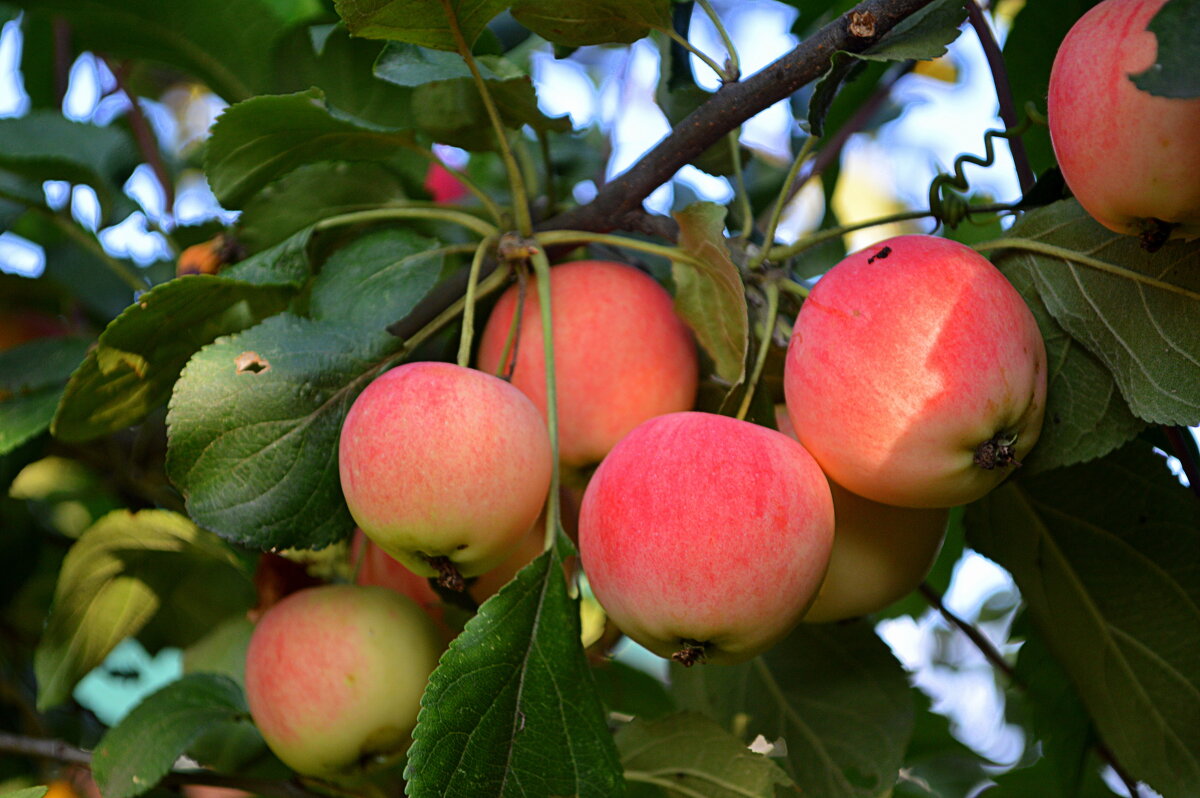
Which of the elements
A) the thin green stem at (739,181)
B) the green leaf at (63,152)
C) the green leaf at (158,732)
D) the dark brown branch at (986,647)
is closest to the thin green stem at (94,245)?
the green leaf at (63,152)

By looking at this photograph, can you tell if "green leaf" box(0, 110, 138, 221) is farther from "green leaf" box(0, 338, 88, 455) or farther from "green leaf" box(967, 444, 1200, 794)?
"green leaf" box(967, 444, 1200, 794)

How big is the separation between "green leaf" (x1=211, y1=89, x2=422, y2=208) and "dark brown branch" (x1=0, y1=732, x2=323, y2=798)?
1.65 ft

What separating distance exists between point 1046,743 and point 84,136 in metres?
1.21

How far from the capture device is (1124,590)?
32.0 inches

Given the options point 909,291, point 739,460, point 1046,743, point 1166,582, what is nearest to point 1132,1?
point 909,291

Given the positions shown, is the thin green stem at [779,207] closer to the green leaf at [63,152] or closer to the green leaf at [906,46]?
the green leaf at [906,46]

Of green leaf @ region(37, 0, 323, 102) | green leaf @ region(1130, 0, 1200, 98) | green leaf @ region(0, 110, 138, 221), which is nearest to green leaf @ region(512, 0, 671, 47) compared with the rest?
green leaf @ region(1130, 0, 1200, 98)

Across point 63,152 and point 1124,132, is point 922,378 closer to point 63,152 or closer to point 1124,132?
point 1124,132

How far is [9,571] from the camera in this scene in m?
1.22

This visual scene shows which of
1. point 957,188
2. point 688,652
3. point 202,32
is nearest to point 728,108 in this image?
point 957,188

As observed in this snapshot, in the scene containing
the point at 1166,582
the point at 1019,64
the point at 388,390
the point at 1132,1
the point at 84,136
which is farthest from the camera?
the point at 84,136

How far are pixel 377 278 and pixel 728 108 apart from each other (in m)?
0.31

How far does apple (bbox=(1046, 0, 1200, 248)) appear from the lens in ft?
1.75

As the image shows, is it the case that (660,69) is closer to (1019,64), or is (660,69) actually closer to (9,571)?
(1019,64)
